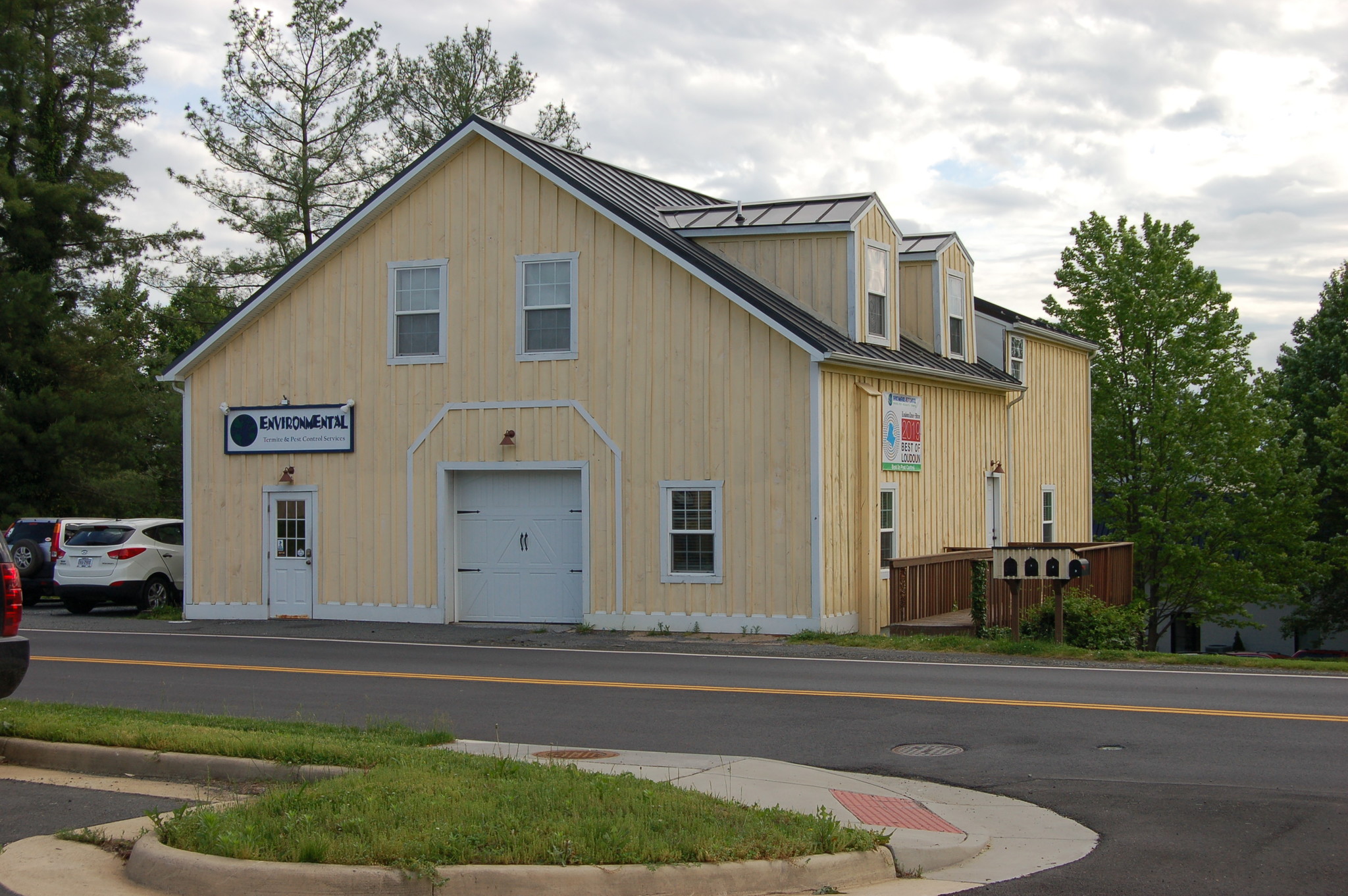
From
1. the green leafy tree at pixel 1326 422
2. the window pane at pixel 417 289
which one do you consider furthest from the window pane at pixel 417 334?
the green leafy tree at pixel 1326 422

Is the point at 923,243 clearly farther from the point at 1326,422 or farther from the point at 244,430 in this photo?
the point at 1326,422

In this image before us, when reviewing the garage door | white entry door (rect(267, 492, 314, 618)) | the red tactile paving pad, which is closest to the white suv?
white entry door (rect(267, 492, 314, 618))

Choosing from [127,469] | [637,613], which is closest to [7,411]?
[127,469]

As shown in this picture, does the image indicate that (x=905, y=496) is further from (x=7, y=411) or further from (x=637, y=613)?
(x=7, y=411)

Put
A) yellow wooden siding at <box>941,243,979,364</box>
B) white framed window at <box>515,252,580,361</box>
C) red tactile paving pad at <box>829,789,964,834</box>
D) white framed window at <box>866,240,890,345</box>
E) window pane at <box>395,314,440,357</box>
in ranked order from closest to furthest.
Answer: red tactile paving pad at <box>829,789,964,834</box>
white framed window at <box>515,252,580,361</box>
white framed window at <box>866,240,890,345</box>
window pane at <box>395,314,440,357</box>
yellow wooden siding at <box>941,243,979,364</box>

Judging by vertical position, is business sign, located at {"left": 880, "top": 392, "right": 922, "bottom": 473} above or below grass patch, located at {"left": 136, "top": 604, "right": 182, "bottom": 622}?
above

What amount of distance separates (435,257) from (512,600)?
5806 millimetres

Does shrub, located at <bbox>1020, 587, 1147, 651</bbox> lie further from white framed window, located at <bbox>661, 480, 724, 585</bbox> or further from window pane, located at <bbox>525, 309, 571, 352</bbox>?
window pane, located at <bbox>525, 309, 571, 352</bbox>

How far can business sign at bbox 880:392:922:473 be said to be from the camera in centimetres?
2125

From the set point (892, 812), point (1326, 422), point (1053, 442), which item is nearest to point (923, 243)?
point (1053, 442)

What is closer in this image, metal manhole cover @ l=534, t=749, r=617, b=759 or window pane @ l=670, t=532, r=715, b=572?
metal manhole cover @ l=534, t=749, r=617, b=759

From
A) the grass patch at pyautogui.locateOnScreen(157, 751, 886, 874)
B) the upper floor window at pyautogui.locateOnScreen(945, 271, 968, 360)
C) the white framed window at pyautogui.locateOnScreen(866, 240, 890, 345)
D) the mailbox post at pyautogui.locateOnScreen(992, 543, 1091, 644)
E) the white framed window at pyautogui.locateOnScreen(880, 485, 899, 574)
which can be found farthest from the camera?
the upper floor window at pyautogui.locateOnScreen(945, 271, 968, 360)

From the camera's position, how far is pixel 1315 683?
14125 mm

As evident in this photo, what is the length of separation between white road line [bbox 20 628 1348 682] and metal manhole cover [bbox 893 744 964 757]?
5129 millimetres
